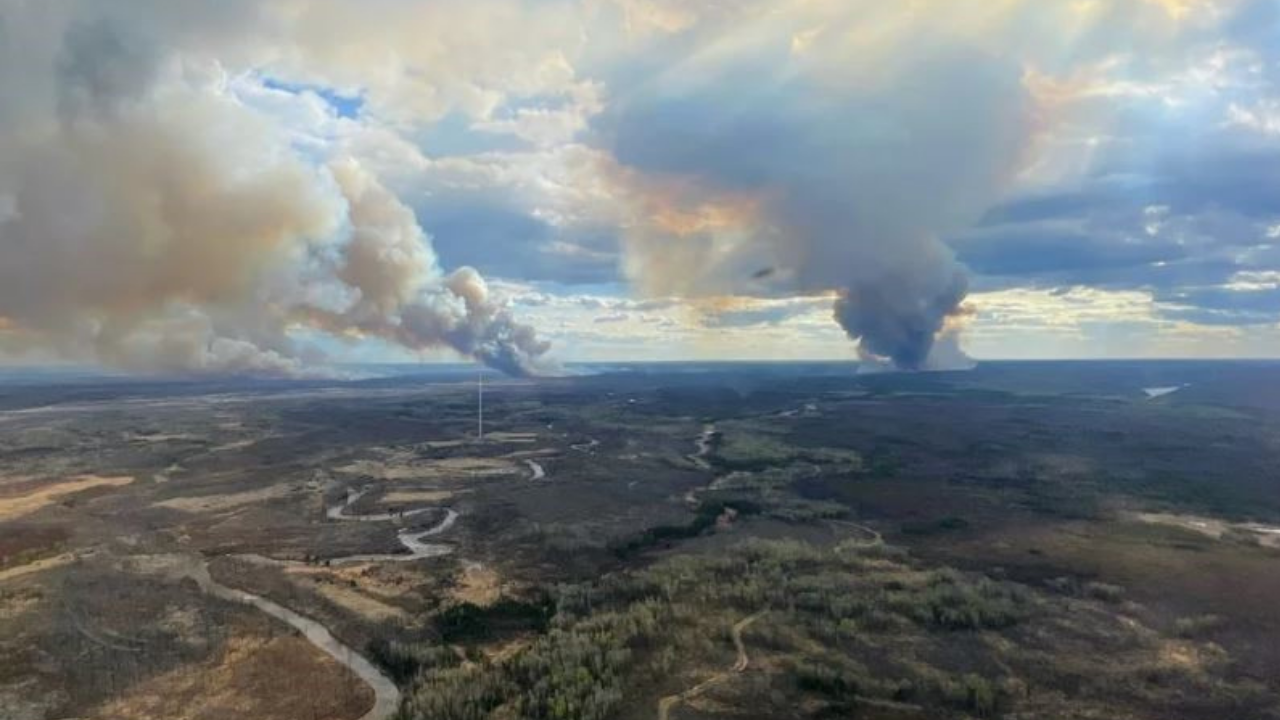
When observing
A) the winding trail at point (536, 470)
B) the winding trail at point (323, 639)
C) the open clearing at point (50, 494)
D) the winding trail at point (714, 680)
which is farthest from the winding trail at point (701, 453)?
the open clearing at point (50, 494)

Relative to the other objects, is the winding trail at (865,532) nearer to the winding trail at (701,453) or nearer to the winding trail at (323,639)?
the winding trail at (701,453)

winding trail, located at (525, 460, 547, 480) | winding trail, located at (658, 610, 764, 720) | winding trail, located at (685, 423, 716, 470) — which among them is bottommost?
winding trail, located at (658, 610, 764, 720)

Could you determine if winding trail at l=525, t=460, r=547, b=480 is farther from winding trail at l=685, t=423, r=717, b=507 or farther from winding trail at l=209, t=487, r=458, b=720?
winding trail at l=209, t=487, r=458, b=720

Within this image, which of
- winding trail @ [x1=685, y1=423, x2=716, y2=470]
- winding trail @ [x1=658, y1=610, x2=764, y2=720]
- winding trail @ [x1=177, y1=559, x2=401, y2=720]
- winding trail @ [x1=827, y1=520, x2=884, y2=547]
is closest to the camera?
winding trail @ [x1=658, y1=610, x2=764, y2=720]

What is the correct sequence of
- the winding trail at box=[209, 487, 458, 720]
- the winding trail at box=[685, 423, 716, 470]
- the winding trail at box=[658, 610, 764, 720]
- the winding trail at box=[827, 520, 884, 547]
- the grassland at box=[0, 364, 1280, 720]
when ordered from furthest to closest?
the winding trail at box=[685, 423, 716, 470]
the winding trail at box=[827, 520, 884, 547]
the winding trail at box=[209, 487, 458, 720]
the grassland at box=[0, 364, 1280, 720]
the winding trail at box=[658, 610, 764, 720]

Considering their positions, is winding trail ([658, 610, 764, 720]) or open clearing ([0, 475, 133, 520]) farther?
open clearing ([0, 475, 133, 520])

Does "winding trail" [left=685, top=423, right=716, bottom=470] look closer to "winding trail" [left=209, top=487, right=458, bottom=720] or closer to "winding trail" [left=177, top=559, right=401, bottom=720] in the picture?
"winding trail" [left=209, top=487, right=458, bottom=720]

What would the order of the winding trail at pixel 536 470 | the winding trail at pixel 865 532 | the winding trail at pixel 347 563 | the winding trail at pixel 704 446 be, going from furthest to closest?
the winding trail at pixel 704 446, the winding trail at pixel 536 470, the winding trail at pixel 865 532, the winding trail at pixel 347 563

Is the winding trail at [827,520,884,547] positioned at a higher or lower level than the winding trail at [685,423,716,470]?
lower

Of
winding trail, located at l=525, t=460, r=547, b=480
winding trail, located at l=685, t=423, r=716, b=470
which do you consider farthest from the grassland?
winding trail, located at l=525, t=460, r=547, b=480
